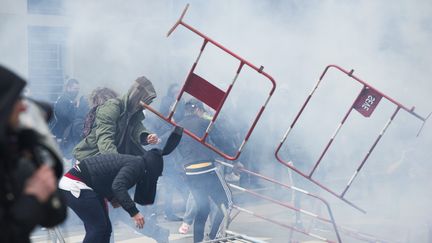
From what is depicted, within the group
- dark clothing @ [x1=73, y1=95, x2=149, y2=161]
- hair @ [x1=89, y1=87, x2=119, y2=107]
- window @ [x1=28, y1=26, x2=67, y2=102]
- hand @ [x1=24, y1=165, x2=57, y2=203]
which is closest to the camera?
hand @ [x1=24, y1=165, x2=57, y2=203]

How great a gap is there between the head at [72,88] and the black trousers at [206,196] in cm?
247

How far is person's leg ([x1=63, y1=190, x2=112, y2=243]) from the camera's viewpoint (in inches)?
185

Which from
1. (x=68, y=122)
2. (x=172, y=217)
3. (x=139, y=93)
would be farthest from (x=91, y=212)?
(x=68, y=122)

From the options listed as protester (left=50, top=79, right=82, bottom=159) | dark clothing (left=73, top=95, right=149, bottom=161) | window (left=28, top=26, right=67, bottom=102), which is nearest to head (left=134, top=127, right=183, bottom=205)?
dark clothing (left=73, top=95, right=149, bottom=161)

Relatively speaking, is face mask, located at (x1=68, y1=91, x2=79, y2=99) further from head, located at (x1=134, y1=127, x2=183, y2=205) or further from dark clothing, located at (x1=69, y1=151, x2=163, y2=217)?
head, located at (x1=134, y1=127, x2=183, y2=205)

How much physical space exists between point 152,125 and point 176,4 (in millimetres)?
1242

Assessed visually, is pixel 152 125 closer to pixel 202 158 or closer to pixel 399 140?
pixel 202 158

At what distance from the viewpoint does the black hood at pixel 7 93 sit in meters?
2.21

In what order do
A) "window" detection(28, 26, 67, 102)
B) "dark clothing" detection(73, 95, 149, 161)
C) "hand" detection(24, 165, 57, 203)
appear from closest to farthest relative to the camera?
1. "hand" detection(24, 165, 57, 203)
2. "dark clothing" detection(73, 95, 149, 161)
3. "window" detection(28, 26, 67, 102)

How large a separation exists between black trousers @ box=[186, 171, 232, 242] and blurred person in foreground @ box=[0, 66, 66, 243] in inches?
144

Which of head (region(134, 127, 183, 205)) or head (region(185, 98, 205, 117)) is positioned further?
head (region(185, 98, 205, 117))

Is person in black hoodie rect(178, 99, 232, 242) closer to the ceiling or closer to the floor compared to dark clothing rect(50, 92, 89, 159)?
closer to the ceiling

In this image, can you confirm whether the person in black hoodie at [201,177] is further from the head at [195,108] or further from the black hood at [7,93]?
the black hood at [7,93]

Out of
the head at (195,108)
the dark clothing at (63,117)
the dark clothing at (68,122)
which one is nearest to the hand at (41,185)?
the head at (195,108)
